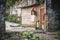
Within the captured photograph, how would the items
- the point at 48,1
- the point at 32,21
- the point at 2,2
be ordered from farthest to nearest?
the point at 32,21 → the point at 48,1 → the point at 2,2

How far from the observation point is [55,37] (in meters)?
6.84

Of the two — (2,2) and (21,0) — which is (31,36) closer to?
(2,2)

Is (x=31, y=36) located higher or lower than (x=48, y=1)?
lower

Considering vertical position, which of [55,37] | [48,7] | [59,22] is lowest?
[55,37]

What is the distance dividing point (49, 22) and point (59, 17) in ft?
1.56

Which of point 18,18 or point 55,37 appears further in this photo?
point 18,18

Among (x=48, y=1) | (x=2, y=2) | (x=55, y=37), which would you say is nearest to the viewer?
(x=2, y=2)

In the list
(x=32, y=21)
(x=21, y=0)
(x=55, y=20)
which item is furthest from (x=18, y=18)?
(x=55, y=20)

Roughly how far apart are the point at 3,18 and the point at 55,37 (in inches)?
81.2

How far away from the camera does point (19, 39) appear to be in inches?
254

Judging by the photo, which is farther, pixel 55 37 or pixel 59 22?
pixel 59 22

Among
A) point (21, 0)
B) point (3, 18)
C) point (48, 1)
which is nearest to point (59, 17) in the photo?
point (48, 1)

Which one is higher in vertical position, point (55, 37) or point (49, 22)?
point (49, 22)

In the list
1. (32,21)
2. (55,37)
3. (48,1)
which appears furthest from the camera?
(32,21)
